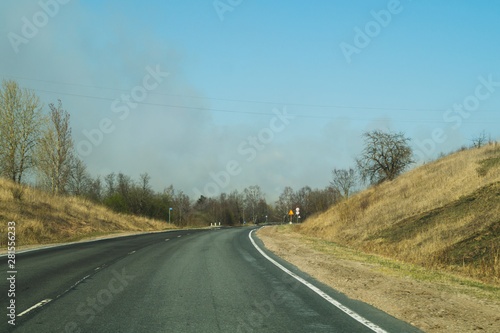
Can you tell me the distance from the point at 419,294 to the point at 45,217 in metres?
28.8

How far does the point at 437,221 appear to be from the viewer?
55.0ft

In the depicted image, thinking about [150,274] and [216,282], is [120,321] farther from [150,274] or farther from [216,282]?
[150,274]

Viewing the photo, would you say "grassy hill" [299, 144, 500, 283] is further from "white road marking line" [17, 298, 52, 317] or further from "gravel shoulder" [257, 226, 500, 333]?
"white road marking line" [17, 298, 52, 317]

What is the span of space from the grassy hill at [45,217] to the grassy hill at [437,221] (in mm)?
18991

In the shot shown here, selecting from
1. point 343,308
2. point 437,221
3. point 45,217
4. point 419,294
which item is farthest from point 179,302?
point 45,217

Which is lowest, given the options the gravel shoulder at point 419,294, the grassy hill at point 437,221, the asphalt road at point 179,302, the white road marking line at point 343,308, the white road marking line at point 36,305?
the gravel shoulder at point 419,294

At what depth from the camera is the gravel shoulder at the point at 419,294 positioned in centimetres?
609

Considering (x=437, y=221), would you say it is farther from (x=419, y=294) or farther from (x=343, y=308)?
(x=343, y=308)

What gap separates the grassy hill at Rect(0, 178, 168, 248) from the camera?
80.2ft

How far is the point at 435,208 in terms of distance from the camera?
19391 millimetres

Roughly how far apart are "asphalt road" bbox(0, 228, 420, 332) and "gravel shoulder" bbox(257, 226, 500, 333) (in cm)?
47

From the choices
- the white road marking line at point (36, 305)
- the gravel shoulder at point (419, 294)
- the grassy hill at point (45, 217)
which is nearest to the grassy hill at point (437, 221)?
the gravel shoulder at point (419, 294)

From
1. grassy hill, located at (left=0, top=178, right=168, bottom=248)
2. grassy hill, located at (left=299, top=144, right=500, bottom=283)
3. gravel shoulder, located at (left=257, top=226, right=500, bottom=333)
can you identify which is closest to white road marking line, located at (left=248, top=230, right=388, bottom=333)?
gravel shoulder, located at (left=257, top=226, right=500, bottom=333)

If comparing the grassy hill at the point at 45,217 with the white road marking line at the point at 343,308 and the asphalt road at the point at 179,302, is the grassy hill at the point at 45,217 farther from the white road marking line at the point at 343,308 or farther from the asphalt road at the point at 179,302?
the white road marking line at the point at 343,308
